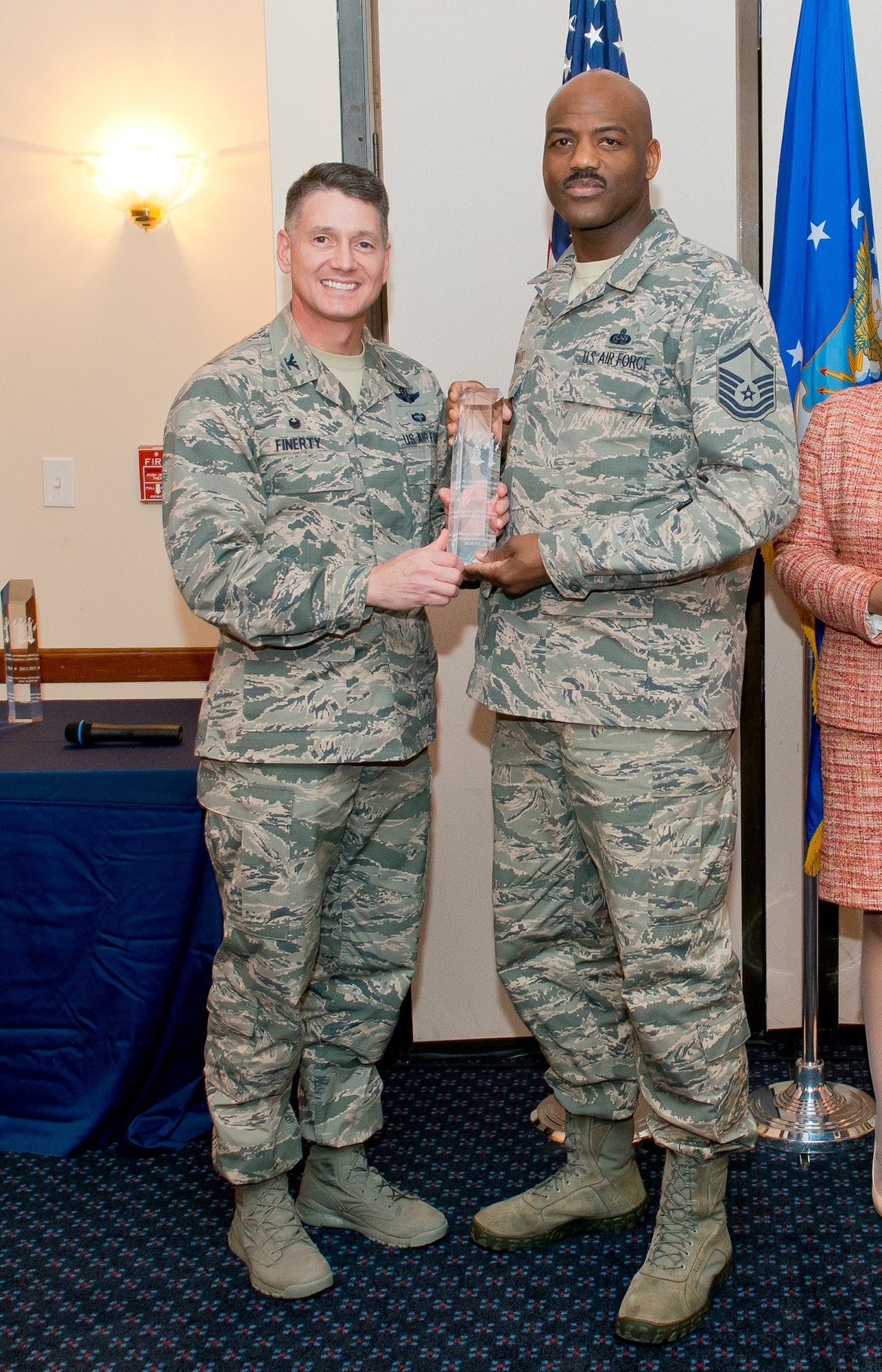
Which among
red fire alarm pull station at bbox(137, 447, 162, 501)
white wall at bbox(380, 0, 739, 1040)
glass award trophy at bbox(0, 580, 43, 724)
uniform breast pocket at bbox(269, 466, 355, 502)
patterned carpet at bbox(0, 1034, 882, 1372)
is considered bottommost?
patterned carpet at bbox(0, 1034, 882, 1372)

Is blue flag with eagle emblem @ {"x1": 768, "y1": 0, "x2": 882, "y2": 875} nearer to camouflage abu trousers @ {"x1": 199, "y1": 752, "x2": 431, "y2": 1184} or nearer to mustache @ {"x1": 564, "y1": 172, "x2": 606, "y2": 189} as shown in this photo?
mustache @ {"x1": 564, "y1": 172, "x2": 606, "y2": 189}

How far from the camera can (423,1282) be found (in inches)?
70.2

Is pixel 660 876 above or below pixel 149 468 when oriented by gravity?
below

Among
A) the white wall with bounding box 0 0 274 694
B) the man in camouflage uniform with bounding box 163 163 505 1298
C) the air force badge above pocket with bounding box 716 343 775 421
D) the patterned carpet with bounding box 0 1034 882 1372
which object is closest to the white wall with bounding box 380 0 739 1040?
the man in camouflage uniform with bounding box 163 163 505 1298

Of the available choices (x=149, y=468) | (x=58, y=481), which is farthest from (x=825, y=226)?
(x=58, y=481)

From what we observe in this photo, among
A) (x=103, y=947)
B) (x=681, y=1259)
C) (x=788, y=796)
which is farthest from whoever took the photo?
(x=788, y=796)

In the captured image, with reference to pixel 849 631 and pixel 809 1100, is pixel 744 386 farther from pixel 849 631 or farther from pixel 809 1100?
pixel 809 1100

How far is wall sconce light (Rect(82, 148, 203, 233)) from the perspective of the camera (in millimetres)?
3436

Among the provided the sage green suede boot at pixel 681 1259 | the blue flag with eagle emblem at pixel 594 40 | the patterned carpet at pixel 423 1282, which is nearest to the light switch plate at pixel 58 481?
the blue flag with eagle emblem at pixel 594 40

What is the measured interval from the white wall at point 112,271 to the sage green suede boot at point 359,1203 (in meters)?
2.06

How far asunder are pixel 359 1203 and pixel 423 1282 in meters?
0.19

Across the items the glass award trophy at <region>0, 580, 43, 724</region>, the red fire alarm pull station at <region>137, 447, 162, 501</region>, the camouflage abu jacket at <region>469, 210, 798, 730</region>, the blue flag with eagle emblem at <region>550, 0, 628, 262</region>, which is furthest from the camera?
the red fire alarm pull station at <region>137, 447, 162, 501</region>

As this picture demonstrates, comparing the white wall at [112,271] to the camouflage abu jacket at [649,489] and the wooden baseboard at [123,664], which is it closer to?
the wooden baseboard at [123,664]

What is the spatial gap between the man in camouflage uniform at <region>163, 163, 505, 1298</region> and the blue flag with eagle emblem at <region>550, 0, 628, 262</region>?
73 centimetres
